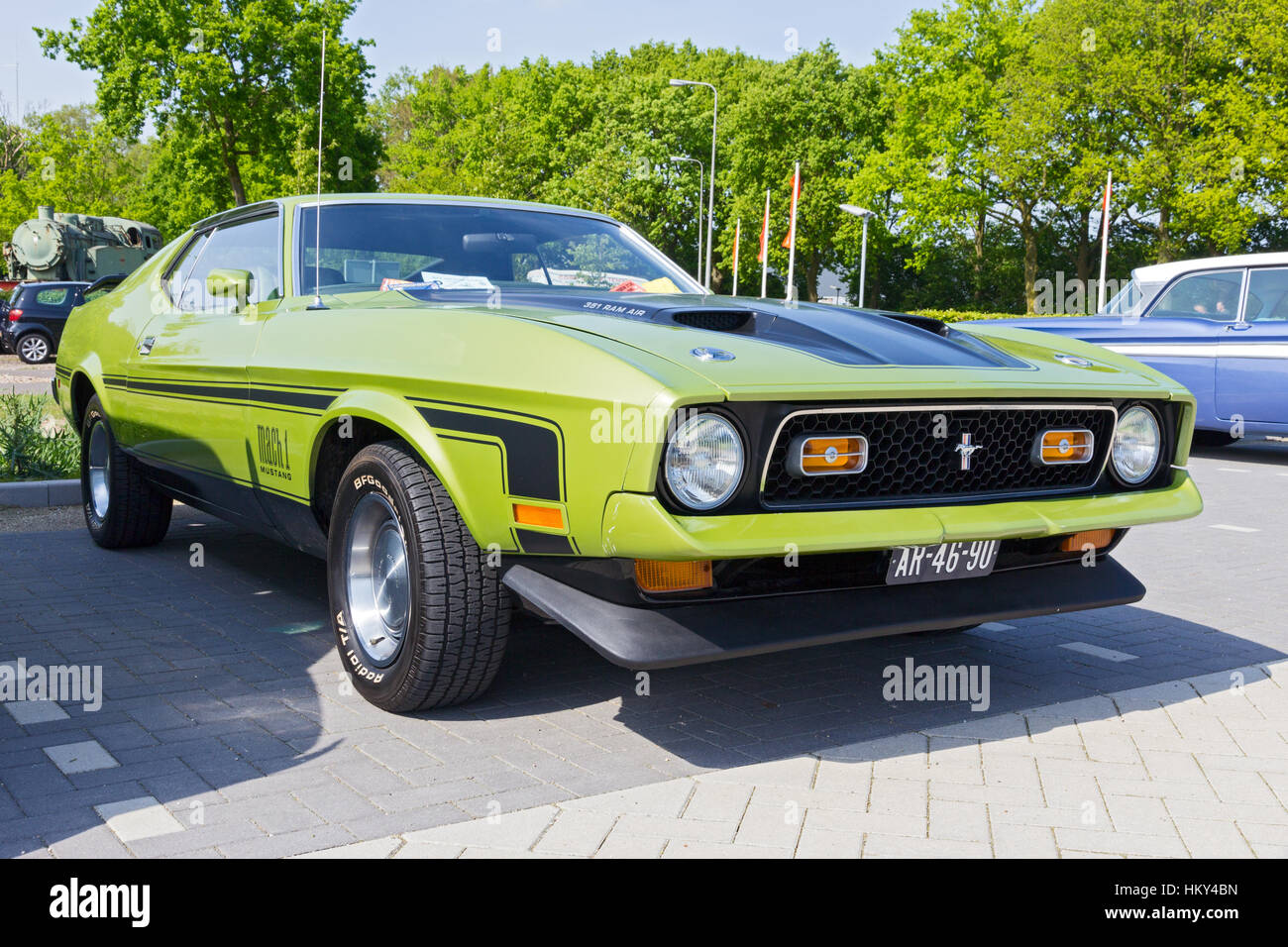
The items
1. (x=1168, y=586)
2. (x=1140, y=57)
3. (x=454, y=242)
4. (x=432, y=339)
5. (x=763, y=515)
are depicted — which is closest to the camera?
(x=763, y=515)

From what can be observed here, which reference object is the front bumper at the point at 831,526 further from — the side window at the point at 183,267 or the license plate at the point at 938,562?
the side window at the point at 183,267

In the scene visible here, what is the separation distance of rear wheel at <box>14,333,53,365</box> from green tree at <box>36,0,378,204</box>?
40.2 feet

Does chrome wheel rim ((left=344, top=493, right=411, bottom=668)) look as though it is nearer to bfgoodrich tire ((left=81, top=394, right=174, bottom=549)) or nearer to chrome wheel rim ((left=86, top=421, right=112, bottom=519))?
bfgoodrich tire ((left=81, top=394, right=174, bottom=549))

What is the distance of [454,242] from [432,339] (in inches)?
45.2

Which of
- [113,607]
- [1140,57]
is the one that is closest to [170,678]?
[113,607]

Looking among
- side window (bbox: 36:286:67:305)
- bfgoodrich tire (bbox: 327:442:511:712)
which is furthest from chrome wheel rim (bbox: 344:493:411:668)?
side window (bbox: 36:286:67:305)

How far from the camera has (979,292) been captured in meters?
46.7

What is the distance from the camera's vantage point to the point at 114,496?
562 centimetres

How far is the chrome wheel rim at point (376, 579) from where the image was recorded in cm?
347

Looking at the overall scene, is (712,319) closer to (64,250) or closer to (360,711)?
(360,711)

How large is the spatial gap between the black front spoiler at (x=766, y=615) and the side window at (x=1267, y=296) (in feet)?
27.2

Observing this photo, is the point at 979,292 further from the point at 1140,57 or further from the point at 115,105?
the point at 115,105

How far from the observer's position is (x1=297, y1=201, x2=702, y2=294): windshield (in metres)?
4.16
